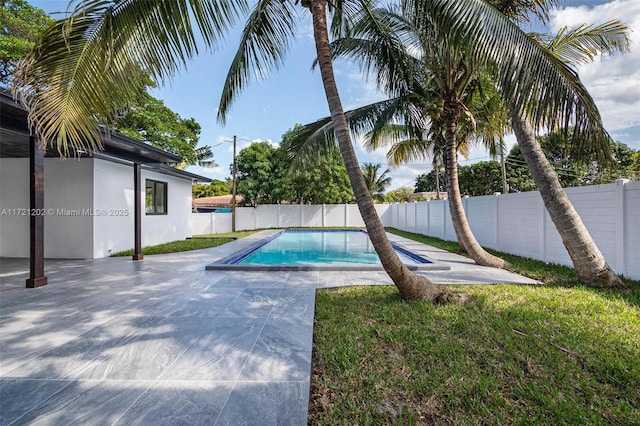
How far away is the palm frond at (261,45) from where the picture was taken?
14.9ft

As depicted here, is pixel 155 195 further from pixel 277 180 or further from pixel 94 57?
pixel 94 57

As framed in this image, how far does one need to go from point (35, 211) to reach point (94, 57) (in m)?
3.72

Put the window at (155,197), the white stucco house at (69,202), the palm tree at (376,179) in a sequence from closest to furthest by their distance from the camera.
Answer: the white stucco house at (69,202) < the window at (155,197) < the palm tree at (376,179)

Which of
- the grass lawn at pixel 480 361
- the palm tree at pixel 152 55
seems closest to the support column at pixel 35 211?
the palm tree at pixel 152 55

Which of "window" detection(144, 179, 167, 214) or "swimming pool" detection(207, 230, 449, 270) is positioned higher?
"window" detection(144, 179, 167, 214)

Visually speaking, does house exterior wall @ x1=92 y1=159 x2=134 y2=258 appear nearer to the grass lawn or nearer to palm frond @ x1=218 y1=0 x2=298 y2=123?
palm frond @ x1=218 y1=0 x2=298 y2=123

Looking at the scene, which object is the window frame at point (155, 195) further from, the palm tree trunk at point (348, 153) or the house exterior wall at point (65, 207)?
the palm tree trunk at point (348, 153)

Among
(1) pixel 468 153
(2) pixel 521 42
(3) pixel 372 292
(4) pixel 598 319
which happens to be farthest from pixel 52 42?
(1) pixel 468 153

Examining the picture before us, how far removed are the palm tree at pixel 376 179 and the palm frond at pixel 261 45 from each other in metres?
18.0

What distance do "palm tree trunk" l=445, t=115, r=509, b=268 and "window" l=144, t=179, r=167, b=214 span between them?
32.3 ft

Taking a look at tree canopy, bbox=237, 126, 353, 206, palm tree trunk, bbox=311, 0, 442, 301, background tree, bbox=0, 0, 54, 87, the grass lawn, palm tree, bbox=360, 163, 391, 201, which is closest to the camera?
the grass lawn

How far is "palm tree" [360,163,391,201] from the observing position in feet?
74.8

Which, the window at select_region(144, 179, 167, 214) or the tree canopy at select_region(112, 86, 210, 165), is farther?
the tree canopy at select_region(112, 86, 210, 165)

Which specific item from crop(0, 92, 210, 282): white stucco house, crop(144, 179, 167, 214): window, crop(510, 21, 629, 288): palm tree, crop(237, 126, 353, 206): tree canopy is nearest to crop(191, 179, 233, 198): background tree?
crop(237, 126, 353, 206): tree canopy
